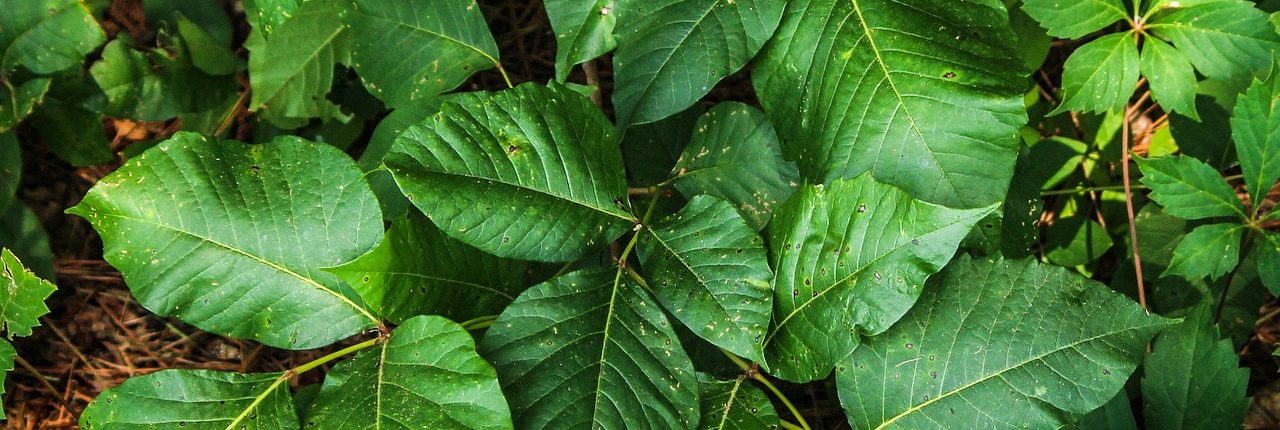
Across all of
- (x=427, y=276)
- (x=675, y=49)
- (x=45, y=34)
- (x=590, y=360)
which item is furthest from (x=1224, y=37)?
(x=45, y=34)

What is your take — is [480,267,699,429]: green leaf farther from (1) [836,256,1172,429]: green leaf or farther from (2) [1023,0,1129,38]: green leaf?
(2) [1023,0,1129,38]: green leaf

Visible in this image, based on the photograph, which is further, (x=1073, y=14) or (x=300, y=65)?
(x=300, y=65)

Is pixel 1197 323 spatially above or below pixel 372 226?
below

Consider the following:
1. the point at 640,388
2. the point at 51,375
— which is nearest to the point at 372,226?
the point at 640,388

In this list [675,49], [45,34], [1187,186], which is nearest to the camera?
[675,49]

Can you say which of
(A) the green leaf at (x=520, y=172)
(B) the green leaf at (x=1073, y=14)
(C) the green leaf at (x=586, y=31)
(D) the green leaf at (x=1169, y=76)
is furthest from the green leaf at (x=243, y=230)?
(D) the green leaf at (x=1169, y=76)

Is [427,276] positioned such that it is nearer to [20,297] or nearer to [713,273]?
[713,273]

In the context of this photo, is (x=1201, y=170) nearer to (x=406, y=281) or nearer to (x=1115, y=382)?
(x=1115, y=382)
